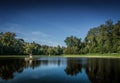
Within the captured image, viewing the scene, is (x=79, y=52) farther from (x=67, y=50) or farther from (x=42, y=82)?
(x=42, y=82)

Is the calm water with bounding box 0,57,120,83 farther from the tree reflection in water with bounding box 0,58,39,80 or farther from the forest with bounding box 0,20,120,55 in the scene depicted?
the forest with bounding box 0,20,120,55

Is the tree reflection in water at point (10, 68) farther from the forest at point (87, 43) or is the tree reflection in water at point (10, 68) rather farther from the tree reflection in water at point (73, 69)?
the forest at point (87, 43)

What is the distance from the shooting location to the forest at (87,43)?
88.9 m

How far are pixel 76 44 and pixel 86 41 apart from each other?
367 inches

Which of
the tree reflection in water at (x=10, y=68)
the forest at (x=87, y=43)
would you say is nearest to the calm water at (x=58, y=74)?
the tree reflection in water at (x=10, y=68)

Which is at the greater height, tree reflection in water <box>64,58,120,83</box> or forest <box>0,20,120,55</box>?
forest <box>0,20,120,55</box>

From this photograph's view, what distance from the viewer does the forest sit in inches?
3501

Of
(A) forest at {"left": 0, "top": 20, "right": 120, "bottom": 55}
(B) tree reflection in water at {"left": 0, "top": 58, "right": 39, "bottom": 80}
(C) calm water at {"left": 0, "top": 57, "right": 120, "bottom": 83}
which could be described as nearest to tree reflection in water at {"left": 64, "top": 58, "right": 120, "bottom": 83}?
(C) calm water at {"left": 0, "top": 57, "right": 120, "bottom": 83}

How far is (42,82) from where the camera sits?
1293cm

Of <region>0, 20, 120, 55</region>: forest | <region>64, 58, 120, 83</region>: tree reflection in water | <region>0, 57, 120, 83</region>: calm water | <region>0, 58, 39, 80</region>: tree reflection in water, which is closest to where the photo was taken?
<region>0, 57, 120, 83</region>: calm water

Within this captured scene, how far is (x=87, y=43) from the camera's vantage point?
372ft

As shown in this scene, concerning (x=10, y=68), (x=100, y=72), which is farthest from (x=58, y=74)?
(x=10, y=68)

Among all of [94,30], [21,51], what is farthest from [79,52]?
[21,51]

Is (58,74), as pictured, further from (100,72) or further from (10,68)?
(10,68)
